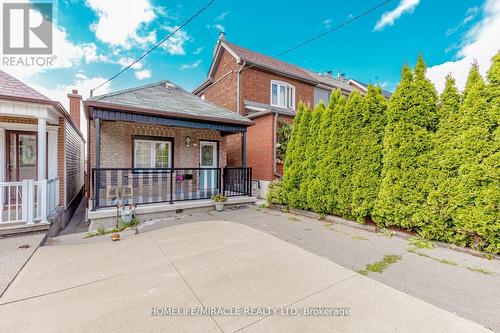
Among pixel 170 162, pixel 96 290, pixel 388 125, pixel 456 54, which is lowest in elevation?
pixel 96 290

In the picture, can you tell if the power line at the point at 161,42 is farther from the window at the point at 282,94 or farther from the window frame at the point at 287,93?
the window frame at the point at 287,93

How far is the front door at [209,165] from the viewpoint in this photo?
912cm

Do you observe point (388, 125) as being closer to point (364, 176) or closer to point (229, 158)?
point (364, 176)

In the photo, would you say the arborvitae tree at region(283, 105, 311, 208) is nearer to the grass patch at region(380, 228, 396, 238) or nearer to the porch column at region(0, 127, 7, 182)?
the grass patch at region(380, 228, 396, 238)

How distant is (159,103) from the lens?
7465 millimetres

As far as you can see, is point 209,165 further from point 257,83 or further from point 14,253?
point 14,253

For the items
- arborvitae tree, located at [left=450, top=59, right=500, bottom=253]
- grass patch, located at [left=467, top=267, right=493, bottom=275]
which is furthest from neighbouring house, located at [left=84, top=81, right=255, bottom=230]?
grass patch, located at [left=467, top=267, right=493, bottom=275]

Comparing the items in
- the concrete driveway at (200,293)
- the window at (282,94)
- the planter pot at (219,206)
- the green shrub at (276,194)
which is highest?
the window at (282,94)

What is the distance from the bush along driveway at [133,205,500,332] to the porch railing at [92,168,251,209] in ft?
4.59

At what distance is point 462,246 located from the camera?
417 centimetres

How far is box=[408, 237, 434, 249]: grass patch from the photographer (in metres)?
4.39

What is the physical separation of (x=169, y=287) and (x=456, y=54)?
45.8 feet

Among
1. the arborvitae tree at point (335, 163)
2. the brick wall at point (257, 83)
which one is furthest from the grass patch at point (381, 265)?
the brick wall at point (257, 83)

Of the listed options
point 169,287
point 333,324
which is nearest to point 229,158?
point 169,287
